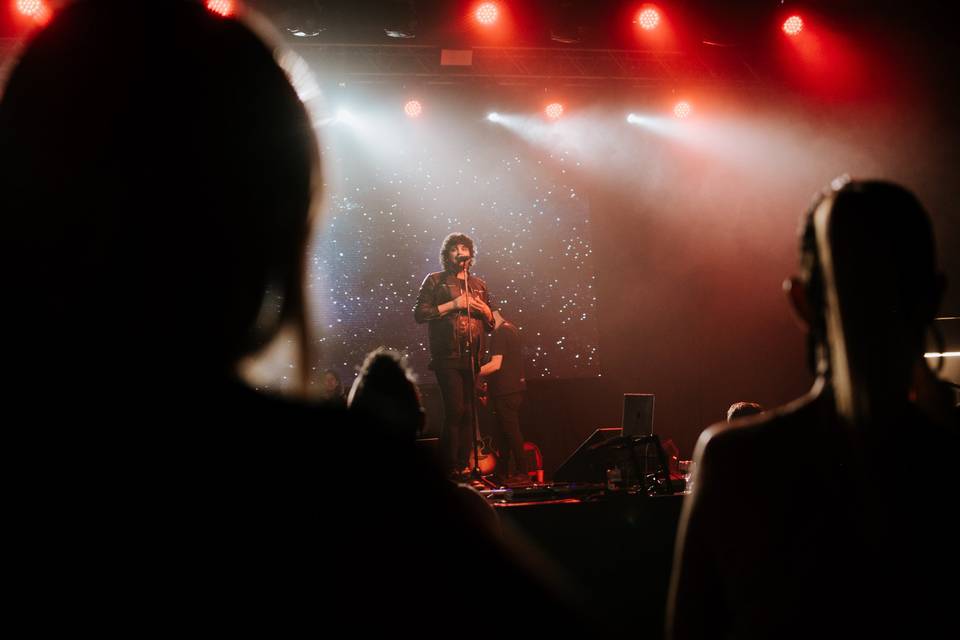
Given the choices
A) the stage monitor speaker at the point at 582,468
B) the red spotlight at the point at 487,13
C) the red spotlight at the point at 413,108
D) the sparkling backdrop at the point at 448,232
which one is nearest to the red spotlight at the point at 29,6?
the sparkling backdrop at the point at 448,232

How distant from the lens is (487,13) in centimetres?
698

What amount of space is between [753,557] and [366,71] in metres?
7.99

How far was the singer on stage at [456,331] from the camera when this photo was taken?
6883mm

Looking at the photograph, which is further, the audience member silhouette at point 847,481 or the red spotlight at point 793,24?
the red spotlight at point 793,24

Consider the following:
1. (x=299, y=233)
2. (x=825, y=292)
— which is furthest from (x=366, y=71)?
(x=299, y=233)

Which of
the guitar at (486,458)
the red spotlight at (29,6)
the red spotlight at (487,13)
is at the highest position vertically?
the red spotlight at (487,13)

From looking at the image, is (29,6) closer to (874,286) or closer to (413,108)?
(413,108)

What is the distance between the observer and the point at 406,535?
0.40 m

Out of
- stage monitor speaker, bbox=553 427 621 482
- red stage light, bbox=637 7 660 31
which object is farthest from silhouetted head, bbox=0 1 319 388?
red stage light, bbox=637 7 660 31

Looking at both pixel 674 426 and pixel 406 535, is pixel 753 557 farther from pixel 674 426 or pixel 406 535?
pixel 674 426

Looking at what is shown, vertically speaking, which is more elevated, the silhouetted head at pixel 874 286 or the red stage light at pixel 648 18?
the red stage light at pixel 648 18

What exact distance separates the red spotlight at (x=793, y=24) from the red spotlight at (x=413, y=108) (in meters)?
4.30

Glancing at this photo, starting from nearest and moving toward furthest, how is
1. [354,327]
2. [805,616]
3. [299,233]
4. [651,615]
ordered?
[299,233], [805,616], [651,615], [354,327]

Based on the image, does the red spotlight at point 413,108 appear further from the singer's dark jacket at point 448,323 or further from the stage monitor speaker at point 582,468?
the stage monitor speaker at point 582,468
